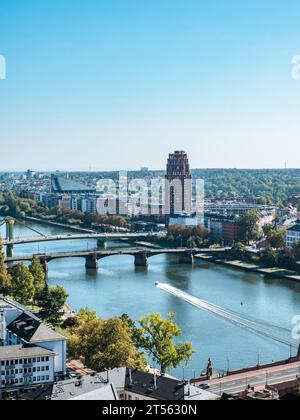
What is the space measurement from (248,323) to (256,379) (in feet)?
12.2

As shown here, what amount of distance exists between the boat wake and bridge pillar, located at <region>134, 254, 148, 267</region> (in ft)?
17.4

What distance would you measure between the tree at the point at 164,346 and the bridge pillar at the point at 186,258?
11502 mm

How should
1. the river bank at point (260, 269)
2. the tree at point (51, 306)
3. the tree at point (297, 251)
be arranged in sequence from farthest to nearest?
the tree at point (297, 251) < the river bank at point (260, 269) < the tree at point (51, 306)

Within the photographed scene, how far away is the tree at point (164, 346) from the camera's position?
8.86 meters

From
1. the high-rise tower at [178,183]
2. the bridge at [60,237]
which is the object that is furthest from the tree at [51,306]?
the high-rise tower at [178,183]

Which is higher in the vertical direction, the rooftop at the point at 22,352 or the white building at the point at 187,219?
the white building at the point at 187,219

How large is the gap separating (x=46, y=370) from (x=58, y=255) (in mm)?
11433

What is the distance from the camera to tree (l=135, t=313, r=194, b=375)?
8.86 meters

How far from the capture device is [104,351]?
854 cm

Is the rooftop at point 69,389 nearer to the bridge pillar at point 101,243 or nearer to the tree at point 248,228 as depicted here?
the tree at point 248,228
